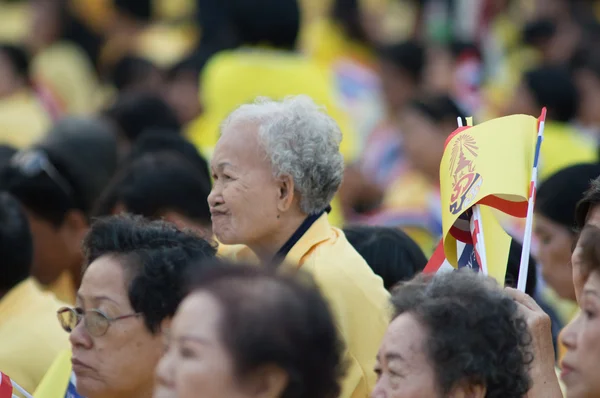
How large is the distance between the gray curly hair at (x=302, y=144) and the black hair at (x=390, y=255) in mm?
382

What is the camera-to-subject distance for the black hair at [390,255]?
4590 millimetres

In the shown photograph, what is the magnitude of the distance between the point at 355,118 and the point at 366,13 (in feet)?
4.91

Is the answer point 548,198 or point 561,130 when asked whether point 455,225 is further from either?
point 561,130

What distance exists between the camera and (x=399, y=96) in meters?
10.4

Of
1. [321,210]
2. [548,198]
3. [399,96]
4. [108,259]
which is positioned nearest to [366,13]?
[399,96]

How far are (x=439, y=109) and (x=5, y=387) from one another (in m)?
4.78

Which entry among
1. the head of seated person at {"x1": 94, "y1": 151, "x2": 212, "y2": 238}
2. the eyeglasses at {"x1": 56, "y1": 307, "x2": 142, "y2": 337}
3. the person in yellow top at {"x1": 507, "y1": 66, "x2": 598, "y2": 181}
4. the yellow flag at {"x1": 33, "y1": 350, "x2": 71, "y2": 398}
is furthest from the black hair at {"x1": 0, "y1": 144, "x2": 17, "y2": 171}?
the person in yellow top at {"x1": 507, "y1": 66, "x2": 598, "y2": 181}

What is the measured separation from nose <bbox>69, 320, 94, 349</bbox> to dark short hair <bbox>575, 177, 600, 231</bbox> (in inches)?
58.2

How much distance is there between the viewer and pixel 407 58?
10.6 meters

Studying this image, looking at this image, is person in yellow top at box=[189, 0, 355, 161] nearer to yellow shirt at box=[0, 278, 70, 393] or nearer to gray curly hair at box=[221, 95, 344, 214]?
yellow shirt at box=[0, 278, 70, 393]

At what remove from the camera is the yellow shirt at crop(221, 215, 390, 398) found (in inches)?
158

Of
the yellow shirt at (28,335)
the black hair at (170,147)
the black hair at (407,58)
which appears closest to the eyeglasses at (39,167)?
the black hair at (170,147)

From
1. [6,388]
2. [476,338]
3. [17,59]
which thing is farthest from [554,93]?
[476,338]

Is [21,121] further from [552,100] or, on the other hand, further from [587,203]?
[587,203]
